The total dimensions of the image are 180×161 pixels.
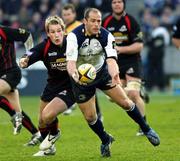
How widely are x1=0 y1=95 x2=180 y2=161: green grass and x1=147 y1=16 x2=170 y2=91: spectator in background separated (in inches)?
246

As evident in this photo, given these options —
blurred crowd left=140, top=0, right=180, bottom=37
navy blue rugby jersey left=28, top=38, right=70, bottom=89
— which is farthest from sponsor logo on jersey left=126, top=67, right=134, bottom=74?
blurred crowd left=140, top=0, right=180, bottom=37

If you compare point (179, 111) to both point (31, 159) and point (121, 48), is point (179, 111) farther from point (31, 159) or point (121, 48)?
point (31, 159)

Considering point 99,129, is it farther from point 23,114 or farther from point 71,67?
point 23,114

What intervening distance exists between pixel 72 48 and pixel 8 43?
2825 millimetres

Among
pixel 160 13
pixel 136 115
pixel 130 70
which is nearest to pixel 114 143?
pixel 136 115

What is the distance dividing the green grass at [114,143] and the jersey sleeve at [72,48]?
1.47 meters

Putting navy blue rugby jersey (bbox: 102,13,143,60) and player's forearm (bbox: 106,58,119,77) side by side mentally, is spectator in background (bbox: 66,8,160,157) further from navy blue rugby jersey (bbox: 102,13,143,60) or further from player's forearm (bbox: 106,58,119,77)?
navy blue rugby jersey (bbox: 102,13,143,60)

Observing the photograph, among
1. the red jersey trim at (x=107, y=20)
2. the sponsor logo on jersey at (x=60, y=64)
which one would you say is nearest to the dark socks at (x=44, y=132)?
the sponsor logo on jersey at (x=60, y=64)

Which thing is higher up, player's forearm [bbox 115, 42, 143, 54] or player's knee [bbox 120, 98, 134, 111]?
player's forearm [bbox 115, 42, 143, 54]

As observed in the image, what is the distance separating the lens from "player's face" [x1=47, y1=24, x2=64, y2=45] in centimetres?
1130

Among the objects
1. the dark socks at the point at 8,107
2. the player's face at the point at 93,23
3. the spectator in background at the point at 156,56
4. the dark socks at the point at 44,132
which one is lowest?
the spectator in background at the point at 156,56

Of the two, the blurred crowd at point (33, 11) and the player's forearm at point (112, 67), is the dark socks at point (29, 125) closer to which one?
the player's forearm at point (112, 67)

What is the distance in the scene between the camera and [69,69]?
34.5 feet

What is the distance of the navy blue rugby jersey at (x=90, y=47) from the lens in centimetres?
1073
